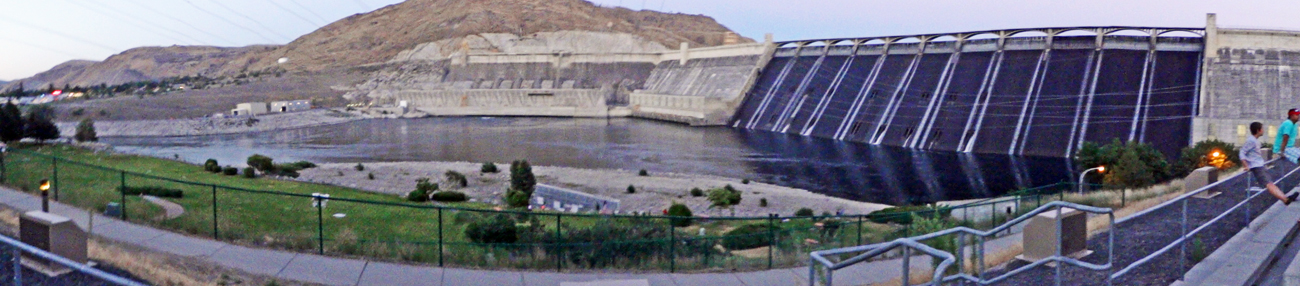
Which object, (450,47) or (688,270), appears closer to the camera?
(688,270)

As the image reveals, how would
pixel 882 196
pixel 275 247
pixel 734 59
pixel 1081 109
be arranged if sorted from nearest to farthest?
1. pixel 275 247
2. pixel 882 196
3. pixel 1081 109
4. pixel 734 59

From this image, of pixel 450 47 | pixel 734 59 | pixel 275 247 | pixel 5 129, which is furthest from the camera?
pixel 450 47

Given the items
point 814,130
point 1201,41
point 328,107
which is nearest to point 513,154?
point 814,130

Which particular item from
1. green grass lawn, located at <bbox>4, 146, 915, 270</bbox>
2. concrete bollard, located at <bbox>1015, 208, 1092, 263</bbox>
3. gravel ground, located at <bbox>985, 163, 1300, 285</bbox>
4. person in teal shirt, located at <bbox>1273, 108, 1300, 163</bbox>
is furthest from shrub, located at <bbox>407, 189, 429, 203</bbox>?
person in teal shirt, located at <bbox>1273, 108, 1300, 163</bbox>

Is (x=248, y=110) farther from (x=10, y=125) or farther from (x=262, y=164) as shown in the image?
(x=262, y=164)

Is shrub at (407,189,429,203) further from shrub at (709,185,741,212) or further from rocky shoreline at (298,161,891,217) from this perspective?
shrub at (709,185,741,212)

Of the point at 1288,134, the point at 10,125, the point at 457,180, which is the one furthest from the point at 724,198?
the point at 10,125

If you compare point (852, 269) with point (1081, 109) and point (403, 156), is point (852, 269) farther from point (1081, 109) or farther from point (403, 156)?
point (403, 156)
